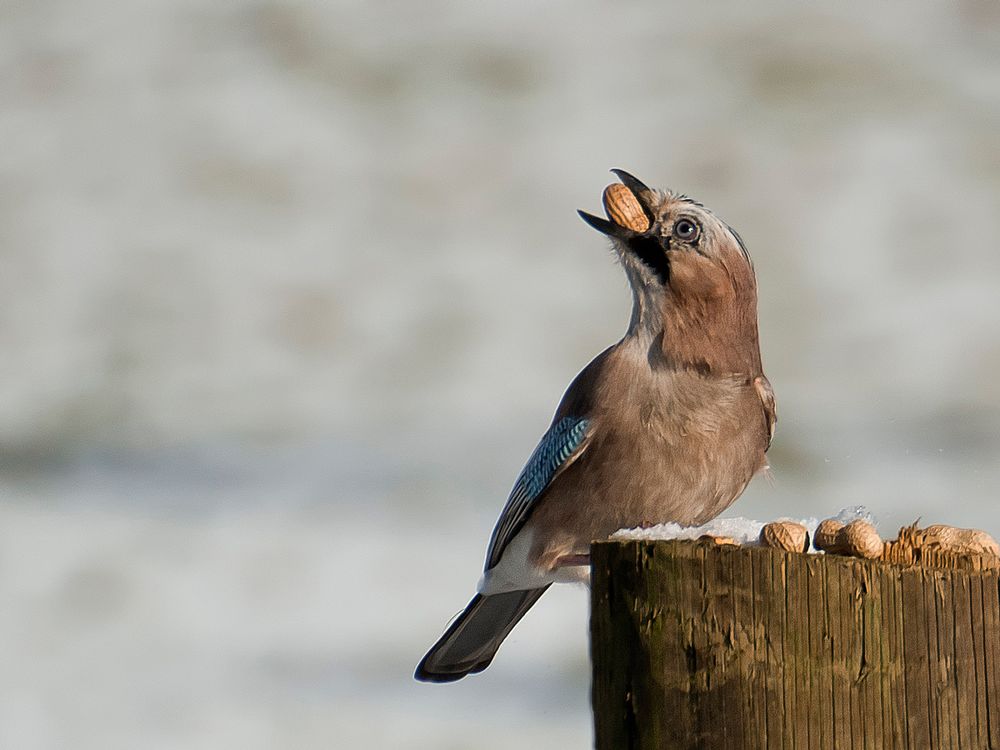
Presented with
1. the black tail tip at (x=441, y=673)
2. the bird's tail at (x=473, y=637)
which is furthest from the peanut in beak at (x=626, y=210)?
the black tail tip at (x=441, y=673)

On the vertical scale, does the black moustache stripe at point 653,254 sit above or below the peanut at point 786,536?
above

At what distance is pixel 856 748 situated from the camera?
2.11 m


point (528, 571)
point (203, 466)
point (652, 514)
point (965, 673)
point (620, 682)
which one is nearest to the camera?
point (965, 673)

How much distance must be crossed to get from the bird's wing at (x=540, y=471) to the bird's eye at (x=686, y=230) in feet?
1.94

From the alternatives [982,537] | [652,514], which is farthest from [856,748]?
[652,514]

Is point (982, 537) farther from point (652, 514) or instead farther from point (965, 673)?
point (652, 514)

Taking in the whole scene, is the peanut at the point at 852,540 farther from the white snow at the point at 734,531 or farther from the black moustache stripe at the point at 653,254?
the black moustache stripe at the point at 653,254

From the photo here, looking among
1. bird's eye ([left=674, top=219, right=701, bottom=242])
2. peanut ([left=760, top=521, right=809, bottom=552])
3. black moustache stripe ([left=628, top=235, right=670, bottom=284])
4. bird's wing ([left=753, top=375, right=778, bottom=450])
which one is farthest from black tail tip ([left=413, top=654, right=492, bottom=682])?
peanut ([left=760, top=521, right=809, bottom=552])

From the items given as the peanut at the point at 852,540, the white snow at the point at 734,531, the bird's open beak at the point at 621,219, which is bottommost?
the peanut at the point at 852,540

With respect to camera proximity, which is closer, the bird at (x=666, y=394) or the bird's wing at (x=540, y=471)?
the bird at (x=666, y=394)

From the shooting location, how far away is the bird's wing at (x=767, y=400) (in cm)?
390

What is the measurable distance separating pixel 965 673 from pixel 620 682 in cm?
55

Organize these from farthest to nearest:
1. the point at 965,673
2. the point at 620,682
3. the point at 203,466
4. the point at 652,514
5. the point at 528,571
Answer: the point at 203,466 < the point at 528,571 < the point at 652,514 < the point at 620,682 < the point at 965,673

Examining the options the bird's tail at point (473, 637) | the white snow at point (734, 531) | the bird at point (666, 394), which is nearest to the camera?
the white snow at point (734, 531)
